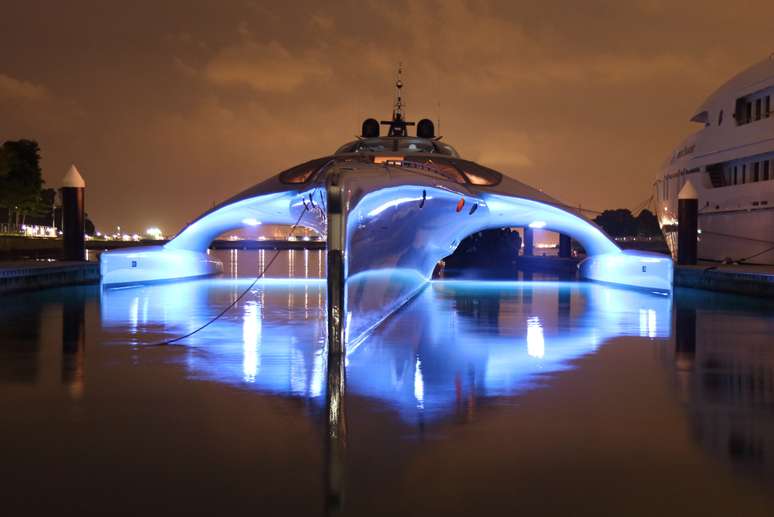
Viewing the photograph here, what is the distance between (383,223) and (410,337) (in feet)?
6.73

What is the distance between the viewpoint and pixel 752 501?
353 centimetres

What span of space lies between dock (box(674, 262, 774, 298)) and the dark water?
6.66 metres

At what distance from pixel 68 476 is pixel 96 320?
7.83 meters

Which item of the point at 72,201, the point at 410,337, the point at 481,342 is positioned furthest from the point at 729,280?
the point at 72,201


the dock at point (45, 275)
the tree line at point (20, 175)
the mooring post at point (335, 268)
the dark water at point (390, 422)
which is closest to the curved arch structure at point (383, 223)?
the mooring post at point (335, 268)

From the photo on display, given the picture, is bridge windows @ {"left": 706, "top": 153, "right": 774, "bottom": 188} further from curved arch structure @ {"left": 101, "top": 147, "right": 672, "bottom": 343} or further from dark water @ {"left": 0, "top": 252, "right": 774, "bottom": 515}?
dark water @ {"left": 0, "top": 252, "right": 774, "bottom": 515}

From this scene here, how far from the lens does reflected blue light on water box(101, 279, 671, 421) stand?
628 centimetres

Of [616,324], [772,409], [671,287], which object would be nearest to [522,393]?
[772,409]

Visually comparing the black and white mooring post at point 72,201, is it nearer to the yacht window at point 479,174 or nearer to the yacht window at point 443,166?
the yacht window at point 443,166

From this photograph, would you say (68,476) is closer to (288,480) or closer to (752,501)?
(288,480)

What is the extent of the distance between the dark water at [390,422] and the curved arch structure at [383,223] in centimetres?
109

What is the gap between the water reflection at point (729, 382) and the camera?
450cm

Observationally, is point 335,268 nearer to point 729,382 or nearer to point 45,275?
point 729,382

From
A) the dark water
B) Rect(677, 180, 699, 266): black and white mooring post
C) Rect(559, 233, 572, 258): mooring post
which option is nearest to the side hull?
the dark water
